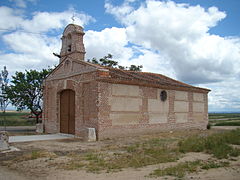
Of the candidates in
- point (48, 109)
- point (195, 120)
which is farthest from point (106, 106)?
point (195, 120)

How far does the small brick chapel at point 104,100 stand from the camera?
12891mm

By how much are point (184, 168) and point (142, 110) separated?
28.2ft

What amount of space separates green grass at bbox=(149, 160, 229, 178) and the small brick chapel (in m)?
6.59

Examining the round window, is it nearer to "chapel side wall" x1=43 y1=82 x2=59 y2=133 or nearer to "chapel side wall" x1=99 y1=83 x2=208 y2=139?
"chapel side wall" x1=99 y1=83 x2=208 y2=139

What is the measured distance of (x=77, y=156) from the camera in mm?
8164

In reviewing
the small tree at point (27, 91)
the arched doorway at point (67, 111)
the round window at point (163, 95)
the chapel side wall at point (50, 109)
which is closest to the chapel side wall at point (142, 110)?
the round window at point (163, 95)

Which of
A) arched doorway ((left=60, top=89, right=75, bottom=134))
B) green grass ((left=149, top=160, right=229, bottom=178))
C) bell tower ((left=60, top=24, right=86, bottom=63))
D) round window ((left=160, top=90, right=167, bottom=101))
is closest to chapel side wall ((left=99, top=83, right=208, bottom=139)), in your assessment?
round window ((left=160, top=90, right=167, bottom=101))

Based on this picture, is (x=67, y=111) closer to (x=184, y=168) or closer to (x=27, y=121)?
(x=184, y=168)

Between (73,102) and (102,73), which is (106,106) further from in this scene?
(73,102)

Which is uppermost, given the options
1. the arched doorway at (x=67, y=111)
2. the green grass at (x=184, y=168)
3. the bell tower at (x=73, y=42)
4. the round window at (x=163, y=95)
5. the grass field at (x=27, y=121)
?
the bell tower at (x=73, y=42)

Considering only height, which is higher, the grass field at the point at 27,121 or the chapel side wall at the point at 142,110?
the chapel side wall at the point at 142,110

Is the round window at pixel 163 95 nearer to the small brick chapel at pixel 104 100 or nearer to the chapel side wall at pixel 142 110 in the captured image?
the small brick chapel at pixel 104 100

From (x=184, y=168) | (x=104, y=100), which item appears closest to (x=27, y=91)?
(x=104, y=100)

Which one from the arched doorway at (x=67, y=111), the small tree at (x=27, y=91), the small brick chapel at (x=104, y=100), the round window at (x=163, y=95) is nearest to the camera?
the small brick chapel at (x=104, y=100)
